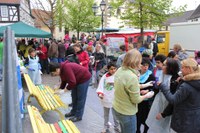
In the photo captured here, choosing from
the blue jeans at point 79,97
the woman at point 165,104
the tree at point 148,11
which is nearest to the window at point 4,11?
the tree at point 148,11

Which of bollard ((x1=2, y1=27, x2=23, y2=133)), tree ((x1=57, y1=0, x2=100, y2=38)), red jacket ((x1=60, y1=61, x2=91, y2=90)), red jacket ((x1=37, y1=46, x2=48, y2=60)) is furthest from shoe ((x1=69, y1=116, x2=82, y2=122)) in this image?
tree ((x1=57, y1=0, x2=100, y2=38))

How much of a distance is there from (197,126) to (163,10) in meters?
16.1

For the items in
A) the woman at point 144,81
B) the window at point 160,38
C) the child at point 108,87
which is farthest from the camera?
the window at point 160,38

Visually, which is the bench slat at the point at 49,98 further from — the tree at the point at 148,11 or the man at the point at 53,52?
the tree at the point at 148,11

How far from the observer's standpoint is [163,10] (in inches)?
704

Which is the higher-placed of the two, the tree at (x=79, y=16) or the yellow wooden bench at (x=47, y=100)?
the tree at (x=79, y=16)

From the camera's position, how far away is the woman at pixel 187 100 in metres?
2.81

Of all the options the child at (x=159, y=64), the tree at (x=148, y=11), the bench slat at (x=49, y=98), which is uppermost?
the tree at (x=148, y=11)

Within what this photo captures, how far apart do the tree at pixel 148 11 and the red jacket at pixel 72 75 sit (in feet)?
44.1

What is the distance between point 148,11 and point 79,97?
1423 centimetres

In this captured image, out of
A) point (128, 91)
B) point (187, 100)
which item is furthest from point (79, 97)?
point (187, 100)

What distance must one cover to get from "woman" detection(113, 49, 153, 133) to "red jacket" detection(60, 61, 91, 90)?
1.68m

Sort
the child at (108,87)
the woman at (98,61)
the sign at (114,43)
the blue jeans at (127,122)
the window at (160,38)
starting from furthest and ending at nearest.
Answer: the window at (160,38) < the sign at (114,43) < the woman at (98,61) < the child at (108,87) < the blue jeans at (127,122)

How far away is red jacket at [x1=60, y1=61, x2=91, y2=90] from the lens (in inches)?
183
